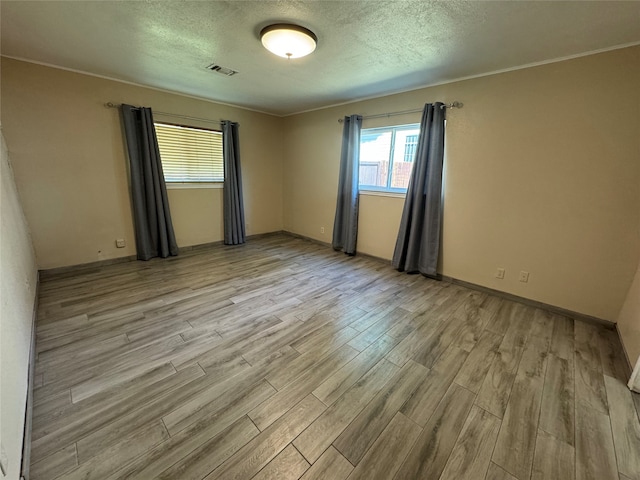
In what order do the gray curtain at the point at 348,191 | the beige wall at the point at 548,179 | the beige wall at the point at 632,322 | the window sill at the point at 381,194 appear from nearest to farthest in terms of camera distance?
the beige wall at the point at 632,322 → the beige wall at the point at 548,179 → the window sill at the point at 381,194 → the gray curtain at the point at 348,191

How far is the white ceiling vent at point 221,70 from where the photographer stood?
274 cm

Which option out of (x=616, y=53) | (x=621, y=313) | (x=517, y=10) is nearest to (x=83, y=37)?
(x=517, y=10)

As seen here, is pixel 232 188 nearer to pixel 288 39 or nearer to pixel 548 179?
pixel 288 39

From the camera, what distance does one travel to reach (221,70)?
2.85 metres

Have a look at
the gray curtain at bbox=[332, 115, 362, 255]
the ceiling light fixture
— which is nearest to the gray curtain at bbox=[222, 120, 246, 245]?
the gray curtain at bbox=[332, 115, 362, 255]

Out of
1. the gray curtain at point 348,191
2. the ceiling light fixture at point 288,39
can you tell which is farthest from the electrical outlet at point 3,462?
the gray curtain at point 348,191

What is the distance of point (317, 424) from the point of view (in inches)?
55.4

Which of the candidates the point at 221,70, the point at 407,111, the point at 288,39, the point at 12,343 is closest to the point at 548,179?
the point at 407,111

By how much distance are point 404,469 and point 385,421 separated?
24 cm

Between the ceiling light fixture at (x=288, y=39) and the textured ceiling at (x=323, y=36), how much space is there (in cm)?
6

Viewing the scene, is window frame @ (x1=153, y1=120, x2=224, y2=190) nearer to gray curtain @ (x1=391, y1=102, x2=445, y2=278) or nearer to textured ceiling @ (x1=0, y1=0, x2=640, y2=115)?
textured ceiling @ (x1=0, y1=0, x2=640, y2=115)

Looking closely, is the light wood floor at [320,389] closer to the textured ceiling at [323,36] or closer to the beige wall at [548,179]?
the beige wall at [548,179]

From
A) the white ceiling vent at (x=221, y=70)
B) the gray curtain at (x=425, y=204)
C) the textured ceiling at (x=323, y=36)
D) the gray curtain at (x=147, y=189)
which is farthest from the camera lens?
the gray curtain at (x=147, y=189)

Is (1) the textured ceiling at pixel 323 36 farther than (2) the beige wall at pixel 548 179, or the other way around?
(2) the beige wall at pixel 548 179
